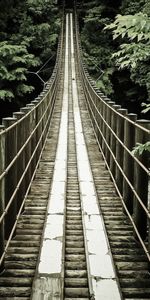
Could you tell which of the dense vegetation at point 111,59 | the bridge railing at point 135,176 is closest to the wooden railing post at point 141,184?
the bridge railing at point 135,176

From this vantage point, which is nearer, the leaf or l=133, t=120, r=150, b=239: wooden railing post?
l=133, t=120, r=150, b=239: wooden railing post

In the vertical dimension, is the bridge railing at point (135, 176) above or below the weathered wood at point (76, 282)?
above

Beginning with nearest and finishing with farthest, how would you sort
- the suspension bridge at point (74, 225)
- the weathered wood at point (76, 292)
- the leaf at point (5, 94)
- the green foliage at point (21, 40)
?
the weathered wood at point (76, 292) < the suspension bridge at point (74, 225) < the leaf at point (5, 94) < the green foliage at point (21, 40)

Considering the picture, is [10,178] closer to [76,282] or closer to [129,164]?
[76,282]

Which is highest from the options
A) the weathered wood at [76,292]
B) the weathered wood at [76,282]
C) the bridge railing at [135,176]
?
the bridge railing at [135,176]

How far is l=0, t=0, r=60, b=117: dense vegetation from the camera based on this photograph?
1995 cm

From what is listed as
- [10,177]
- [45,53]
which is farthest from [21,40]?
[10,177]

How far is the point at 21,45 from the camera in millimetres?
21516

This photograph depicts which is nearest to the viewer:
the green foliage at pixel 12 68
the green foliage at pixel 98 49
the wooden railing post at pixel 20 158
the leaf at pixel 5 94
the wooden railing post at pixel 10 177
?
the wooden railing post at pixel 10 177

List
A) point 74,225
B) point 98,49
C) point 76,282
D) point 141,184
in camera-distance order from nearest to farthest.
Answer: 1. point 76,282
2. point 141,184
3. point 74,225
4. point 98,49

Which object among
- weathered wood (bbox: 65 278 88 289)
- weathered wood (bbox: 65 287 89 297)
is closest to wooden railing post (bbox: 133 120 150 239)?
weathered wood (bbox: 65 278 88 289)

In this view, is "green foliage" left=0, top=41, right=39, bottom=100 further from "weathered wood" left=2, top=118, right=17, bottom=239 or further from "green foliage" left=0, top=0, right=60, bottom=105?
"weathered wood" left=2, top=118, right=17, bottom=239

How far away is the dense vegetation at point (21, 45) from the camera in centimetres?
1995

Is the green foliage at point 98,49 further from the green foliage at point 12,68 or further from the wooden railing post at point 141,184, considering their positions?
the wooden railing post at point 141,184
